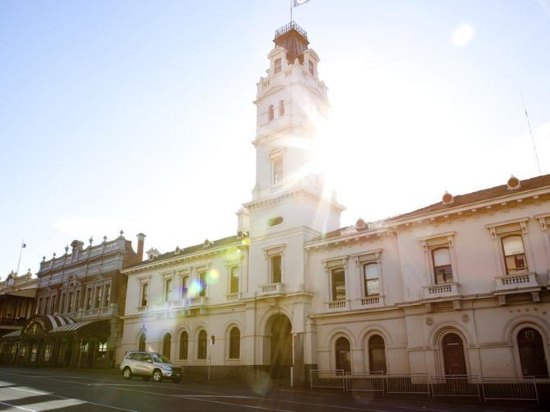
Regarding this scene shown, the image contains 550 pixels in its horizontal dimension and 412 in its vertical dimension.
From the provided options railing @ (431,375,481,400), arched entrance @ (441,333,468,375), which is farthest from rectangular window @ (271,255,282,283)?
railing @ (431,375,481,400)

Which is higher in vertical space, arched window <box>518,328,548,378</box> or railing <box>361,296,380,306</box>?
railing <box>361,296,380,306</box>

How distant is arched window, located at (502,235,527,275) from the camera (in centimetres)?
2203

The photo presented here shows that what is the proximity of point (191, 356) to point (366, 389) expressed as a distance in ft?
53.4

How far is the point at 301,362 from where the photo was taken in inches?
1107

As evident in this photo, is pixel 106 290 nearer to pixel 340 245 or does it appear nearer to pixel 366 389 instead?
pixel 340 245

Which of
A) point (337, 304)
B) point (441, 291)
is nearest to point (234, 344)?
point (337, 304)

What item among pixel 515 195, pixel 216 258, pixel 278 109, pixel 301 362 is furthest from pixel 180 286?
pixel 515 195

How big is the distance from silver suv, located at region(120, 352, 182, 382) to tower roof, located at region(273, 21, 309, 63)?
27404mm

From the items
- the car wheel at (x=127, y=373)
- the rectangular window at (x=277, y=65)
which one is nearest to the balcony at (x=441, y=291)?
the car wheel at (x=127, y=373)

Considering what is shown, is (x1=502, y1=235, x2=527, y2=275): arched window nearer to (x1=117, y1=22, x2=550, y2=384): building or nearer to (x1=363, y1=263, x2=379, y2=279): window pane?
(x1=117, y1=22, x2=550, y2=384): building

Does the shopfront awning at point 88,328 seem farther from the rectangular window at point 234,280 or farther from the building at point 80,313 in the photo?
the rectangular window at point 234,280

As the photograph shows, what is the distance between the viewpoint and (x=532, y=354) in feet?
68.4

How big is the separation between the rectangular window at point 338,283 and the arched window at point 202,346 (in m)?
12.6

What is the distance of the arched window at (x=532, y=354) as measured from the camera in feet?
67.2
